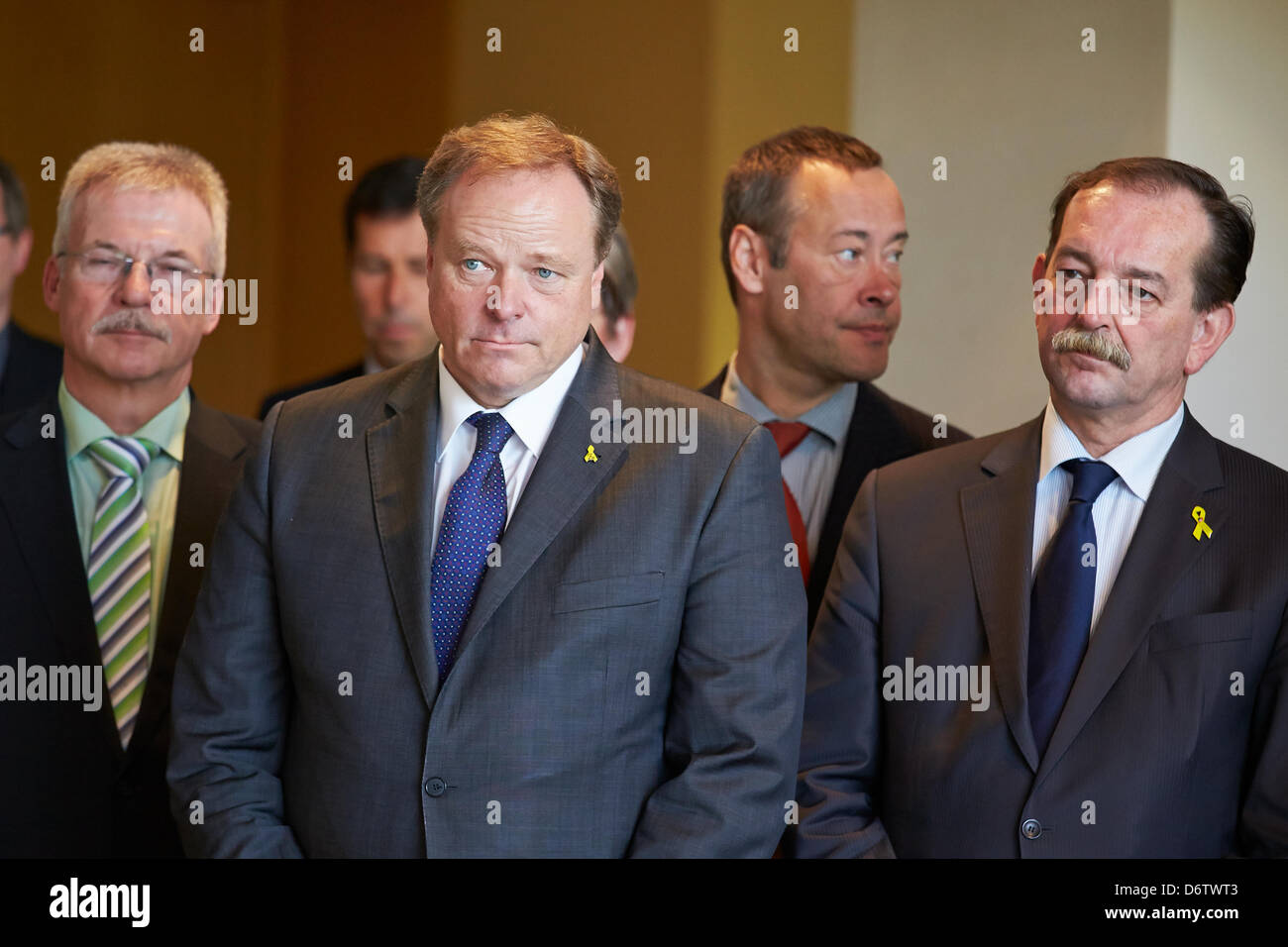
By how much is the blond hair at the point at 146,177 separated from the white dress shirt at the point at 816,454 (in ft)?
3.74

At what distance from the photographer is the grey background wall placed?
342cm

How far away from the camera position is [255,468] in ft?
8.22

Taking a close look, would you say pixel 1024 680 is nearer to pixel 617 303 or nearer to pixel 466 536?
pixel 466 536

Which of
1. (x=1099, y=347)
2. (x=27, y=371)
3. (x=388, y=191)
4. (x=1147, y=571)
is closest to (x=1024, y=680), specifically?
(x=1147, y=571)

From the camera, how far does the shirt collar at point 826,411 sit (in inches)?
130

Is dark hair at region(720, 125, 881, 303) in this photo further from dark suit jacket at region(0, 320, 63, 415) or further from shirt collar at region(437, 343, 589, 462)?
dark suit jacket at region(0, 320, 63, 415)

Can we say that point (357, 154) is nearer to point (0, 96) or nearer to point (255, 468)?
point (0, 96)

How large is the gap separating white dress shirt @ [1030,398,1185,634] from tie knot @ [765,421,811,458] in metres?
0.72

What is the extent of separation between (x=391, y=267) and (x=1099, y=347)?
2.07 m

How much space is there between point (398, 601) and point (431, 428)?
28cm

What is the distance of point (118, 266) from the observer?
3.02 meters

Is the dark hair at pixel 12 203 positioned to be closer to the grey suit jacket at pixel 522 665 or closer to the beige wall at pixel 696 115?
the beige wall at pixel 696 115

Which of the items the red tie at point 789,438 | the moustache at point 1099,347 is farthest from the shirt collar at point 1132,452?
the red tie at point 789,438
